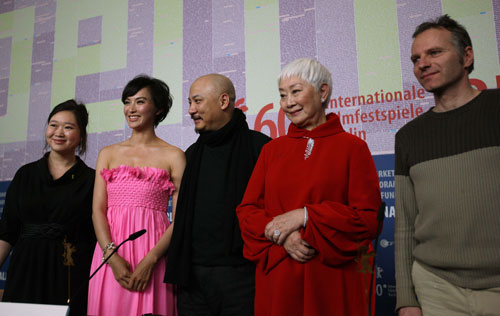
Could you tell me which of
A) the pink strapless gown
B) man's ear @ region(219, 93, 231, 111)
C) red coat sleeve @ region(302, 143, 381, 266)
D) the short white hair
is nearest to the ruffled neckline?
the pink strapless gown

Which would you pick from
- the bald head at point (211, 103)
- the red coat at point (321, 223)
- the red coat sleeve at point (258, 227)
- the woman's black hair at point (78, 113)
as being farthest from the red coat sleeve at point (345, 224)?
the woman's black hair at point (78, 113)

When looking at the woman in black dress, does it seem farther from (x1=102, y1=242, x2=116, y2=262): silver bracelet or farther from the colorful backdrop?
the colorful backdrop

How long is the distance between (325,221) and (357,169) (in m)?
0.21

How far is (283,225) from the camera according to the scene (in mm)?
1412

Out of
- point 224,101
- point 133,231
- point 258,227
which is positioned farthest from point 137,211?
point 258,227

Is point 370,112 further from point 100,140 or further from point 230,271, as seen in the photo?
point 100,140

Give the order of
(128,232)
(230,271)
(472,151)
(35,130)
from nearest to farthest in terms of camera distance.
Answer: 1. (472,151)
2. (230,271)
3. (128,232)
4. (35,130)

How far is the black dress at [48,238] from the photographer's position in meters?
2.16

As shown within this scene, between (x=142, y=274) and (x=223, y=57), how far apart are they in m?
1.71

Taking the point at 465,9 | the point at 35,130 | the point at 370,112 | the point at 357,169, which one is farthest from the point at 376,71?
the point at 35,130

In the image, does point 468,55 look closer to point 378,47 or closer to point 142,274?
point 378,47

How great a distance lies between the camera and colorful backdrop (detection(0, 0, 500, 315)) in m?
2.51

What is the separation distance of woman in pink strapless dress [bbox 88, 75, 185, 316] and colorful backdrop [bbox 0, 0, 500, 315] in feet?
3.06

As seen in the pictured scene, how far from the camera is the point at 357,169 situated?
1439 mm
